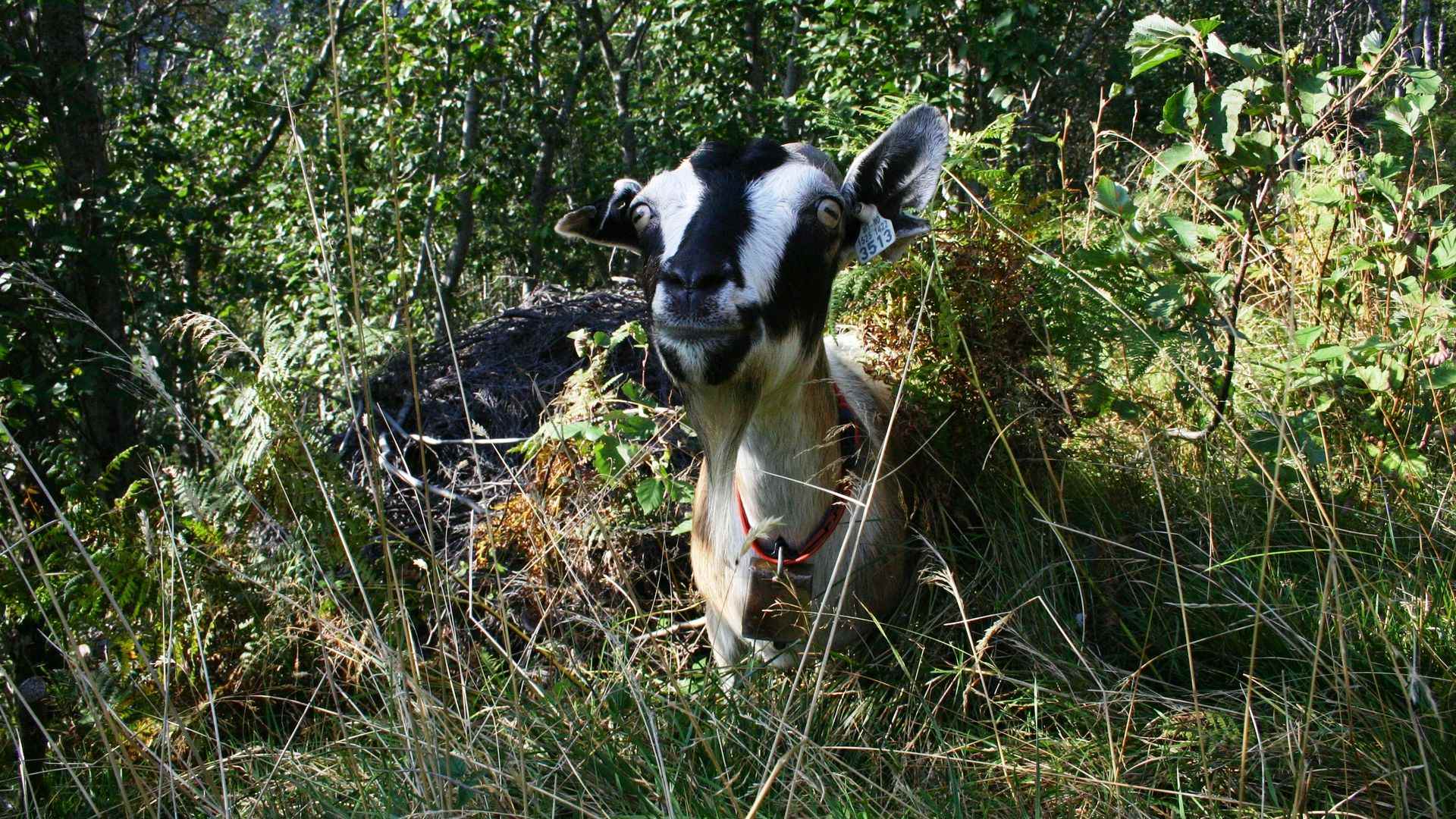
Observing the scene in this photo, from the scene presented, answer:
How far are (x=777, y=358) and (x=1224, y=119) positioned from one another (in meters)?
1.73

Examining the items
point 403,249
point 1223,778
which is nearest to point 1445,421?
point 1223,778

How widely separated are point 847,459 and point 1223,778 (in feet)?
4.93

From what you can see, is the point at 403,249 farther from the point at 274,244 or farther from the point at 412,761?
the point at 274,244

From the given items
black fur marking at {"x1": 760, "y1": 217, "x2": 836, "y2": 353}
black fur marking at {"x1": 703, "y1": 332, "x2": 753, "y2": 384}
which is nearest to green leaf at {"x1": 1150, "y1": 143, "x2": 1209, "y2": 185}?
black fur marking at {"x1": 760, "y1": 217, "x2": 836, "y2": 353}

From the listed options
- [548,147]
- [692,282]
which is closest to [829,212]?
[692,282]

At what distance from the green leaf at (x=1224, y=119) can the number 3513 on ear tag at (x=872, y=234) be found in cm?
114

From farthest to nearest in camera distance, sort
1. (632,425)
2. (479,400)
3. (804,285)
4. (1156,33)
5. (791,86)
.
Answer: (791,86) < (479,400) < (632,425) < (1156,33) < (804,285)

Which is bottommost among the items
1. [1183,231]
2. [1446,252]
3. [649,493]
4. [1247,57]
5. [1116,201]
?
[649,493]

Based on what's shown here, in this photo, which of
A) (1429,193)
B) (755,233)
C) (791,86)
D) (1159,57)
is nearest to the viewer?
(755,233)

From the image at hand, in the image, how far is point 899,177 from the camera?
3438 millimetres

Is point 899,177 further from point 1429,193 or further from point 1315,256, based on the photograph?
point 1315,256

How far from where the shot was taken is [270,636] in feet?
12.4

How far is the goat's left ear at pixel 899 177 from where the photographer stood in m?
Result: 3.30

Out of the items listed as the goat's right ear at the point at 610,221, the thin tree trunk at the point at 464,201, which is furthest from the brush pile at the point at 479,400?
the goat's right ear at the point at 610,221
